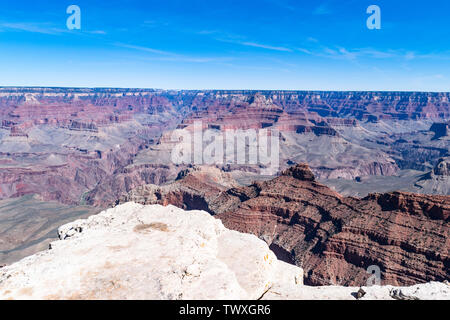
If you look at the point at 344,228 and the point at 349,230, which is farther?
the point at 344,228

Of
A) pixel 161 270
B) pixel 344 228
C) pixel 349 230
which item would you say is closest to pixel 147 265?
pixel 161 270

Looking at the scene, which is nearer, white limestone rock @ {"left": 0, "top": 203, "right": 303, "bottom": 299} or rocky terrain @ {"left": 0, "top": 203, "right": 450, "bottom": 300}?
white limestone rock @ {"left": 0, "top": 203, "right": 303, "bottom": 299}

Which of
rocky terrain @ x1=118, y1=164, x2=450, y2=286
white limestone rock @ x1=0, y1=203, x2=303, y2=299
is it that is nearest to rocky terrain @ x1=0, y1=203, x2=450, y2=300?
white limestone rock @ x1=0, y1=203, x2=303, y2=299

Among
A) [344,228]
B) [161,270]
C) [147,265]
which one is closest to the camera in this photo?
[161,270]

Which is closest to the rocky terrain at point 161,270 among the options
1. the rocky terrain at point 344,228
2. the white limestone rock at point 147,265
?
the white limestone rock at point 147,265

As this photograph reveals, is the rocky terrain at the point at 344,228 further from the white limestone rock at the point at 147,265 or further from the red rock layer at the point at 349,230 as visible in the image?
the white limestone rock at the point at 147,265

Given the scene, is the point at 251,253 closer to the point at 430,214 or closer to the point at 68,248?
the point at 68,248

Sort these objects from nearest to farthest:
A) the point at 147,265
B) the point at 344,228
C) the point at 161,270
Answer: the point at 161,270
the point at 147,265
the point at 344,228

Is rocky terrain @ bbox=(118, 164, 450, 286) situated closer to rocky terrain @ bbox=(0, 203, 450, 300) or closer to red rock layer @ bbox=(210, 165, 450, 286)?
red rock layer @ bbox=(210, 165, 450, 286)

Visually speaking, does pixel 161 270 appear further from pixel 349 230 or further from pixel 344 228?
pixel 349 230

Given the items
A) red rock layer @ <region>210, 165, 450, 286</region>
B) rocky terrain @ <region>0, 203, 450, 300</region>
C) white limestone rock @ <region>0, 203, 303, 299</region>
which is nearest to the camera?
white limestone rock @ <region>0, 203, 303, 299</region>
